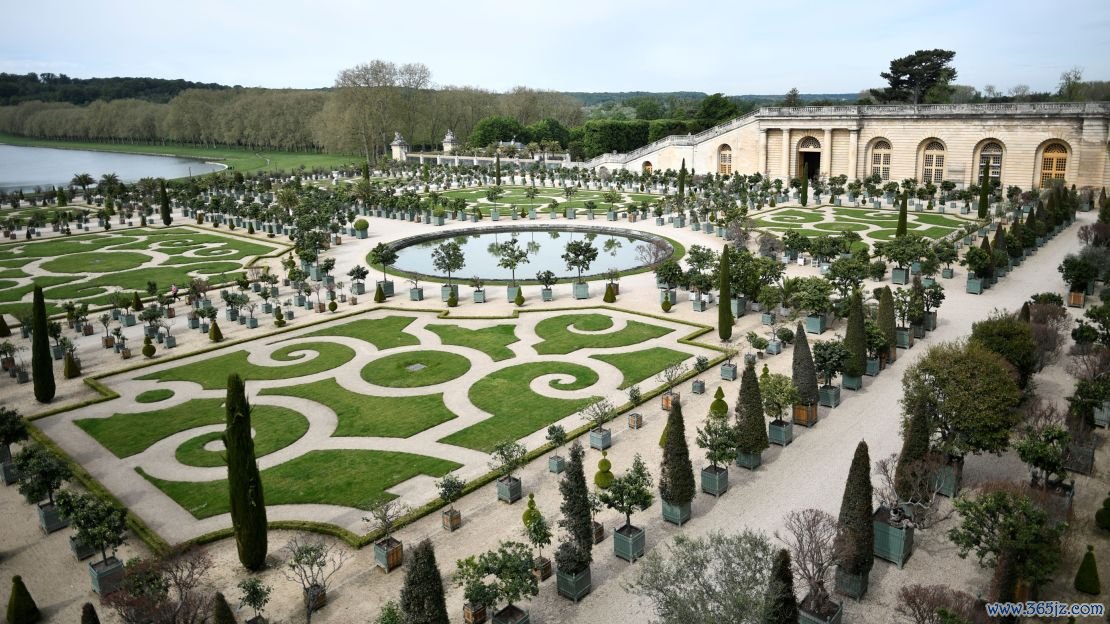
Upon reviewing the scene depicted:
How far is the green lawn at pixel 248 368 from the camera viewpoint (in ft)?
107

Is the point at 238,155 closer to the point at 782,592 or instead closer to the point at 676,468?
the point at 676,468

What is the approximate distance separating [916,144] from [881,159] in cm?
444

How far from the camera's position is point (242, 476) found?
18.4m

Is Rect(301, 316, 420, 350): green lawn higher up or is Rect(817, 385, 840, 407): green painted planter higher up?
Rect(301, 316, 420, 350): green lawn

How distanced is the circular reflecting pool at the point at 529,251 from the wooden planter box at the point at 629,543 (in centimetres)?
2972

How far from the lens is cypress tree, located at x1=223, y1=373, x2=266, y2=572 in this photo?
18312 mm

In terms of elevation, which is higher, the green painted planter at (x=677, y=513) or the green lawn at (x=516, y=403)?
the green lawn at (x=516, y=403)

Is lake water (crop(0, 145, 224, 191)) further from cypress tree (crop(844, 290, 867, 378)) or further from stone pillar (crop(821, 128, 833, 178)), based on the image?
cypress tree (crop(844, 290, 867, 378))

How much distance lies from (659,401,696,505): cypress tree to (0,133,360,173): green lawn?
112249 mm

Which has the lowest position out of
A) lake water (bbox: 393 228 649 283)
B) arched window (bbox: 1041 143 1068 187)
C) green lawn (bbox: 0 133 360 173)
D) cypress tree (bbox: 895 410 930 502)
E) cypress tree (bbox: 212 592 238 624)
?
cypress tree (bbox: 212 592 238 624)

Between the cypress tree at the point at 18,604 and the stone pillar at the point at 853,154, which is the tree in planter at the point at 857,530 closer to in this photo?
the cypress tree at the point at 18,604

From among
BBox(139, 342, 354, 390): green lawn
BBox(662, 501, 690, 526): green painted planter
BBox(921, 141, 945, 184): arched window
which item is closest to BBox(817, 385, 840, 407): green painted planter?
BBox(662, 501, 690, 526): green painted planter

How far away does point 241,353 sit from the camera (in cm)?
3597

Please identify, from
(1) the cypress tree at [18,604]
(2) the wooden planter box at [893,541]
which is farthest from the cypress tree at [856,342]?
(1) the cypress tree at [18,604]
